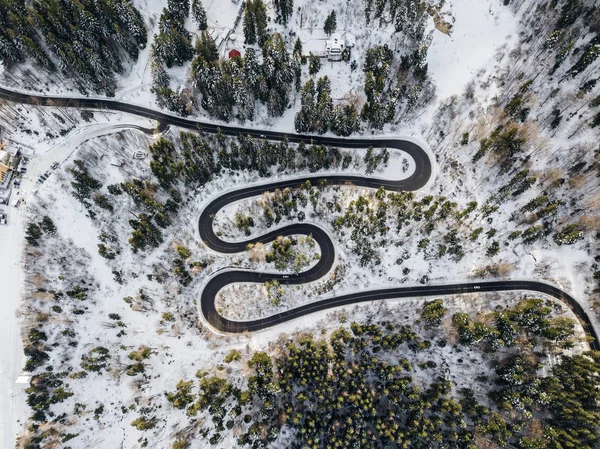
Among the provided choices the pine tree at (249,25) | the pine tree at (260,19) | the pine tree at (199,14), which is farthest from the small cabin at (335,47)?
the pine tree at (199,14)

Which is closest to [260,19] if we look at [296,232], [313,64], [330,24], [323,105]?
[313,64]

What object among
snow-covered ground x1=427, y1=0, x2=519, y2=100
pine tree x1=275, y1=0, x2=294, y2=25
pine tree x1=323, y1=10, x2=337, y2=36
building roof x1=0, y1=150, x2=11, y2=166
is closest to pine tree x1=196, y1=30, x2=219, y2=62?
pine tree x1=275, y1=0, x2=294, y2=25

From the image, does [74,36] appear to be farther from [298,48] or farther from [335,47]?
[335,47]

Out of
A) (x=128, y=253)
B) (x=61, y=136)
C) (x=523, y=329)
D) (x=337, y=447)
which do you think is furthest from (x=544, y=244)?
(x=61, y=136)

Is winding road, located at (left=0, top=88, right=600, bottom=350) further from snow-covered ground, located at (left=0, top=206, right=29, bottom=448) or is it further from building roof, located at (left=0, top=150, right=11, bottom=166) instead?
snow-covered ground, located at (left=0, top=206, right=29, bottom=448)

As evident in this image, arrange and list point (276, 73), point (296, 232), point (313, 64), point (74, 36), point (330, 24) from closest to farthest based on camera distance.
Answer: point (74, 36)
point (276, 73)
point (296, 232)
point (313, 64)
point (330, 24)

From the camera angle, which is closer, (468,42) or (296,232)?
(296,232)

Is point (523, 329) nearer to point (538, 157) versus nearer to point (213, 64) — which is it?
point (538, 157)

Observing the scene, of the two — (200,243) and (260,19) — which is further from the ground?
(260,19)
